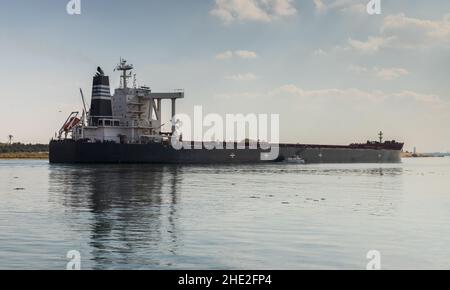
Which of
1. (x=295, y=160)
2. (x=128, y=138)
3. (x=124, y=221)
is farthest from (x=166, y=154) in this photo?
(x=124, y=221)

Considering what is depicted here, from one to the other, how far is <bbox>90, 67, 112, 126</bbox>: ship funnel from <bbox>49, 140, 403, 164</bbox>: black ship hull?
238 inches

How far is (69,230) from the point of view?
599 inches

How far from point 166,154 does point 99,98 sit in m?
13.6

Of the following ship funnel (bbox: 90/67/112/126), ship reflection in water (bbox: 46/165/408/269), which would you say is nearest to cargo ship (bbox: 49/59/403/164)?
ship funnel (bbox: 90/67/112/126)

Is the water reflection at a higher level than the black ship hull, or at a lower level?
lower

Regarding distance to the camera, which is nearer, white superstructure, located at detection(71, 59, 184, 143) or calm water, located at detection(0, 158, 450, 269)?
calm water, located at detection(0, 158, 450, 269)

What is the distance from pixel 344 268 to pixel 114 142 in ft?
226

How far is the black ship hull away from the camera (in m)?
75.7

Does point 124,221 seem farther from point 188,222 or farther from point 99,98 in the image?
point 99,98

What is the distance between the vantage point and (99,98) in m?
79.8

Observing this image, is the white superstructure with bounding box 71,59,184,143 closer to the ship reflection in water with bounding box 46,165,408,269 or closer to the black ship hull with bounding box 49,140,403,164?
the black ship hull with bounding box 49,140,403,164

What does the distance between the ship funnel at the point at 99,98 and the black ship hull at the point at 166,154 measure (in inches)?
238
